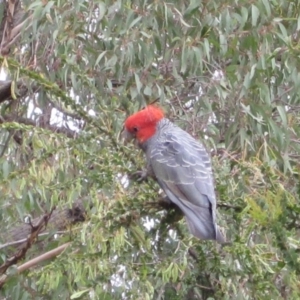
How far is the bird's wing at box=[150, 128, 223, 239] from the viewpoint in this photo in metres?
2.29

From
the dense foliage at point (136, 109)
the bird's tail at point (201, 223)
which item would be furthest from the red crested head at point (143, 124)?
the bird's tail at point (201, 223)

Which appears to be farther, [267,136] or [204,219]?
[267,136]

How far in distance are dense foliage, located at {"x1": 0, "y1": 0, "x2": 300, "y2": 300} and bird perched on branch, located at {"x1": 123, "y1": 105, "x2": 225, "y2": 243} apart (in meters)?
0.05

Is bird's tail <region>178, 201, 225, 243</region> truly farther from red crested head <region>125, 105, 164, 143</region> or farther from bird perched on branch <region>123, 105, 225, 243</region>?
red crested head <region>125, 105, 164, 143</region>

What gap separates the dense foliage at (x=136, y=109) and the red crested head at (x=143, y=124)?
0.38 ft

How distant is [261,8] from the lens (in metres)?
3.29

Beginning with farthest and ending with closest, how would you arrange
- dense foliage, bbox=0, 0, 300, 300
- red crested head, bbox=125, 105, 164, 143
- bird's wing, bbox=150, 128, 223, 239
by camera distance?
red crested head, bbox=125, 105, 164, 143 < bird's wing, bbox=150, 128, 223, 239 < dense foliage, bbox=0, 0, 300, 300

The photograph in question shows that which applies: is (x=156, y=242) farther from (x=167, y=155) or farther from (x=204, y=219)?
(x=167, y=155)

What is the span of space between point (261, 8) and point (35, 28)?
1.03 metres

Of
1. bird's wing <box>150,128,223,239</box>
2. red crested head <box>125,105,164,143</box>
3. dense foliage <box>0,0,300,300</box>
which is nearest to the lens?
dense foliage <box>0,0,300,300</box>

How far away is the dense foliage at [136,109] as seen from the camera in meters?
2.17

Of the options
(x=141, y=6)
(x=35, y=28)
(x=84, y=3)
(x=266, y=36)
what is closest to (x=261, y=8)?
(x=266, y=36)

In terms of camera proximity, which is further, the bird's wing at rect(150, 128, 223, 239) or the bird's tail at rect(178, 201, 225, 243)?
the bird's wing at rect(150, 128, 223, 239)

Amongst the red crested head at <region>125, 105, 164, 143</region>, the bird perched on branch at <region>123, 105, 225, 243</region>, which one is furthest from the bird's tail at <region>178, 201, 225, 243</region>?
the red crested head at <region>125, 105, 164, 143</region>
